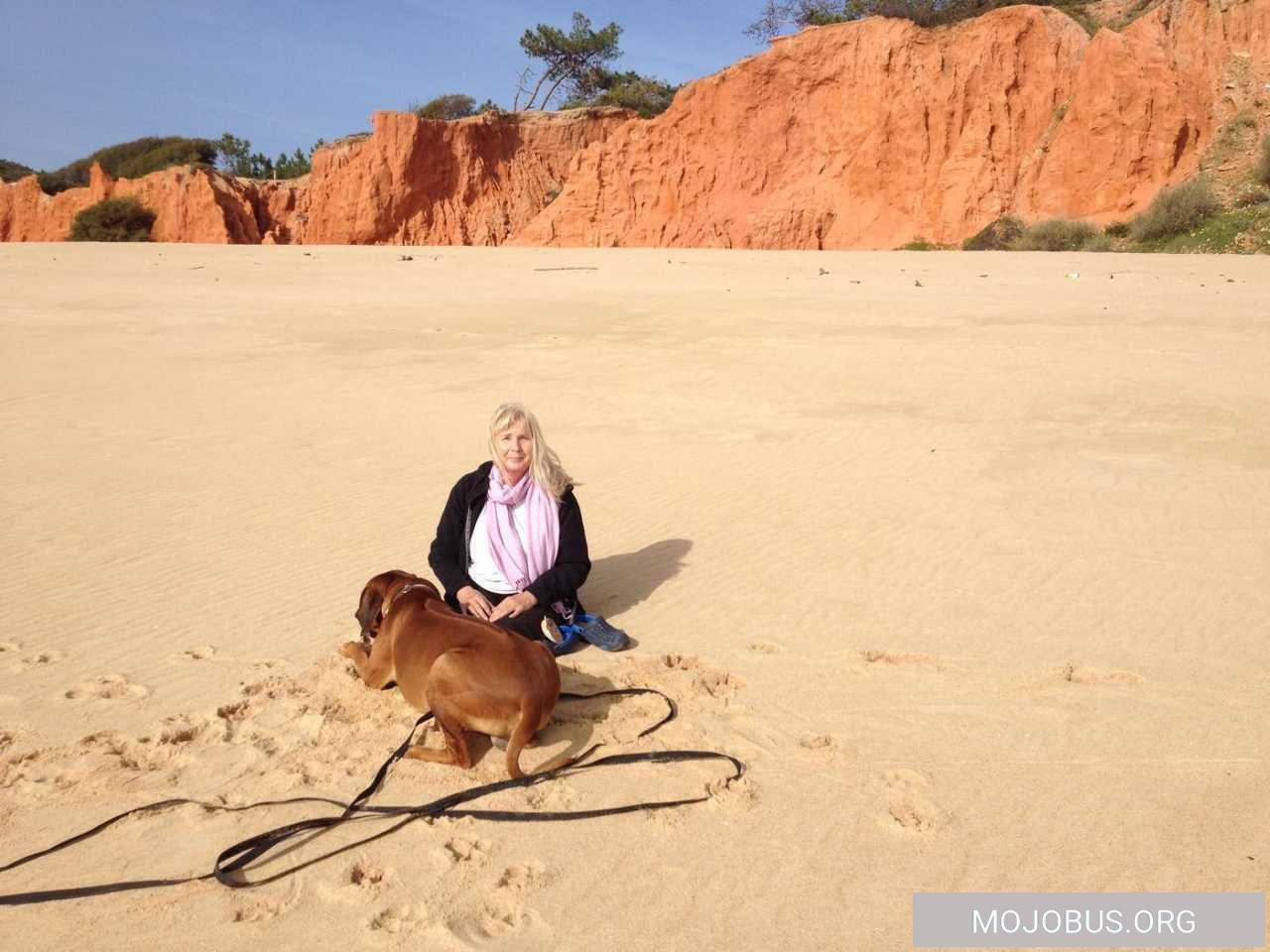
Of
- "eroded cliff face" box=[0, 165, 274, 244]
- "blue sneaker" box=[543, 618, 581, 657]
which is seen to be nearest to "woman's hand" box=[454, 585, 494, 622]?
"blue sneaker" box=[543, 618, 581, 657]

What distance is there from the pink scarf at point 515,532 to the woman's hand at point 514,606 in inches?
7.9

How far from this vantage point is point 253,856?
3154 mm

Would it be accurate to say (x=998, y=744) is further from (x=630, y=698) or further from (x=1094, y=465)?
(x=1094, y=465)

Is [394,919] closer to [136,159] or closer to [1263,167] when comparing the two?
[1263,167]

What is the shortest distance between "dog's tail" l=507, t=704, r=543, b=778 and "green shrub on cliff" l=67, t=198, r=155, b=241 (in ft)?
158

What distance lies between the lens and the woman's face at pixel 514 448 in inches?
183

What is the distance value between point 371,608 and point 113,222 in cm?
4812

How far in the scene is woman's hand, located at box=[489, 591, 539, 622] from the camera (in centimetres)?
458

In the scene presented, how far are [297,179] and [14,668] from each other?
48827 millimetres

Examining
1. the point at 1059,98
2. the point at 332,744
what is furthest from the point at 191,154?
the point at 332,744

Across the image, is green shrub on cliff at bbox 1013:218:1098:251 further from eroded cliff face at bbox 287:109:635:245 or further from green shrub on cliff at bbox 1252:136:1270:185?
eroded cliff face at bbox 287:109:635:245

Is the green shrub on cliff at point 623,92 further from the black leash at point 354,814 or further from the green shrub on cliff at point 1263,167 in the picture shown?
the black leash at point 354,814

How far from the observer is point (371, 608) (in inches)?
169

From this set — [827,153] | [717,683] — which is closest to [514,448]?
[717,683]
